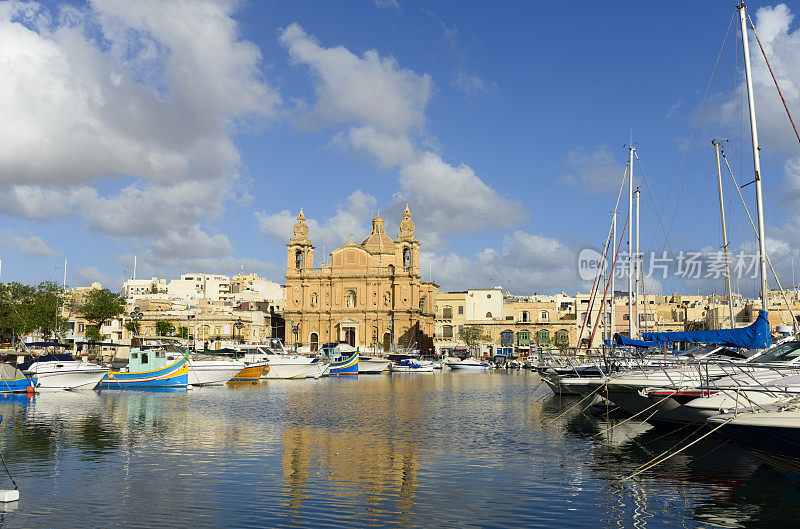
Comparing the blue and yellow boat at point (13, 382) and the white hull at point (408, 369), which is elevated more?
the blue and yellow boat at point (13, 382)

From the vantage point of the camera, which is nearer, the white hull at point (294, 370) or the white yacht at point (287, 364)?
the white hull at point (294, 370)

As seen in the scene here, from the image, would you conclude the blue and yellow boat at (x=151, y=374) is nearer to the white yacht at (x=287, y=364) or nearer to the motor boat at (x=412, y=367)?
the white yacht at (x=287, y=364)

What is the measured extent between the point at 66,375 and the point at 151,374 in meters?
5.17

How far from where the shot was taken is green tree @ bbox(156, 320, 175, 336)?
111 metres

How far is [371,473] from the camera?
17.7 m

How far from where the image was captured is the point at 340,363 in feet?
242

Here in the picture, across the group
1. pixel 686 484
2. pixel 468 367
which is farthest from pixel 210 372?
pixel 468 367

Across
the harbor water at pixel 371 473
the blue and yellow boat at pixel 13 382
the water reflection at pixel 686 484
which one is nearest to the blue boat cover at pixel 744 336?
the harbor water at pixel 371 473

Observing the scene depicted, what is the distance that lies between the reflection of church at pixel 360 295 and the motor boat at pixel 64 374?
67.0 meters

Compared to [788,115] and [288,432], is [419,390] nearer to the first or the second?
[288,432]

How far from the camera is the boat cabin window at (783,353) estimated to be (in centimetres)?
2323

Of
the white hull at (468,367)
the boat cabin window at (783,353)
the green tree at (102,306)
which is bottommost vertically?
the white hull at (468,367)

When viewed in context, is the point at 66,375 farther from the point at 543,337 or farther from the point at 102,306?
the point at 543,337

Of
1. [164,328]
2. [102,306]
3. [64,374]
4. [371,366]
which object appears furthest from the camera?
[164,328]
